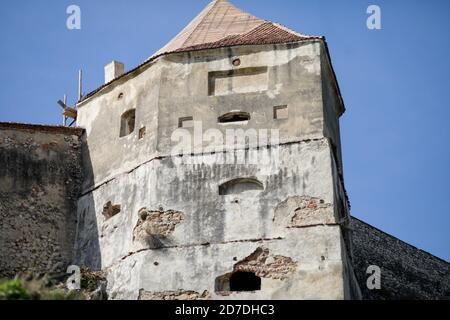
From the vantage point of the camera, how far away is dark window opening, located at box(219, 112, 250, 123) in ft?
90.2

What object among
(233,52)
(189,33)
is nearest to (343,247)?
(233,52)

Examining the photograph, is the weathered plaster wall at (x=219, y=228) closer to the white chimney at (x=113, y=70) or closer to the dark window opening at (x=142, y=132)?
the dark window opening at (x=142, y=132)

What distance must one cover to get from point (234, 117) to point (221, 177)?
183cm

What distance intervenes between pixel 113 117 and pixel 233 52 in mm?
3796

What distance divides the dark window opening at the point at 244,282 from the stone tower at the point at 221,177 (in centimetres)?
3

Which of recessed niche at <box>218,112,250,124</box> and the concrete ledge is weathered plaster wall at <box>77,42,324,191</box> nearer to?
recessed niche at <box>218,112,250,124</box>

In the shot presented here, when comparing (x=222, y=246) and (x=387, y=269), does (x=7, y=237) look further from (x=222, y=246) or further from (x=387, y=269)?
(x=387, y=269)

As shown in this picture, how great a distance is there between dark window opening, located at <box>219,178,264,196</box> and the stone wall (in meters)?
8.09

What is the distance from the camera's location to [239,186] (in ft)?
87.4

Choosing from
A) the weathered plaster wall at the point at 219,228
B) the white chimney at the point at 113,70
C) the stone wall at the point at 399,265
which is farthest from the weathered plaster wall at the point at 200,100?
the stone wall at the point at 399,265

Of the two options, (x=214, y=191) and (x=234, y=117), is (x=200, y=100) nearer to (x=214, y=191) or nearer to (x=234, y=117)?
(x=234, y=117)

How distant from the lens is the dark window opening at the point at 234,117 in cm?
2750

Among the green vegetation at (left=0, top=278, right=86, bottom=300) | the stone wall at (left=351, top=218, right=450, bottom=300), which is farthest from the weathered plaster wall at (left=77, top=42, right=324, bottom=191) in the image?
the stone wall at (left=351, top=218, right=450, bottom=300)

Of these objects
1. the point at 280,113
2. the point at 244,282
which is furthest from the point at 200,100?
the point at 244,282
